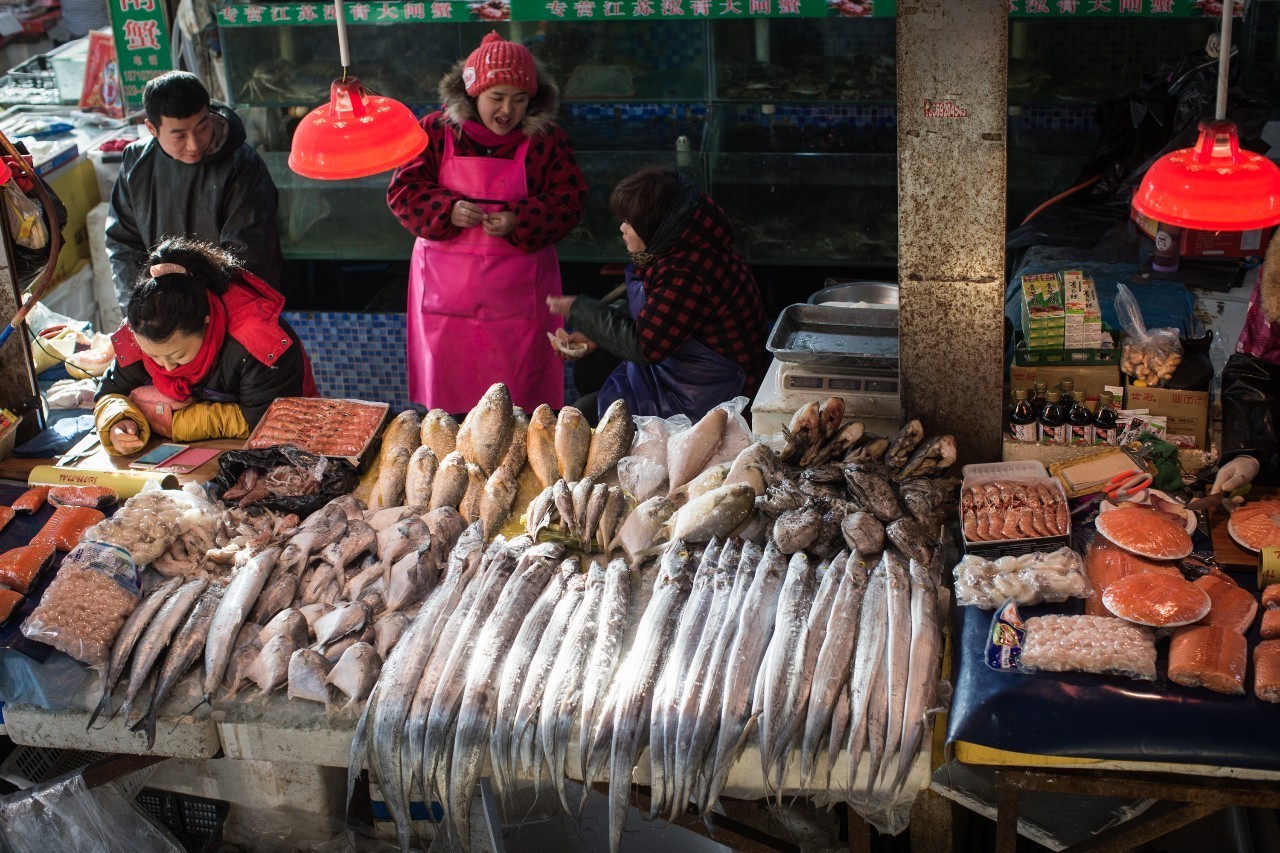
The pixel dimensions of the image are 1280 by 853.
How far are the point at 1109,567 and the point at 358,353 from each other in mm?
4711

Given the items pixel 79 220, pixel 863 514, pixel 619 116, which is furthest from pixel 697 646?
pixel 79 220

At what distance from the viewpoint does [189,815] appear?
4.34 m

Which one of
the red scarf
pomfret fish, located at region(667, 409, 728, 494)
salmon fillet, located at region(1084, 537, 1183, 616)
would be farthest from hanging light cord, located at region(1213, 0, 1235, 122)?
the red scarf

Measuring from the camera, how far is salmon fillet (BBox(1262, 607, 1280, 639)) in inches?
126

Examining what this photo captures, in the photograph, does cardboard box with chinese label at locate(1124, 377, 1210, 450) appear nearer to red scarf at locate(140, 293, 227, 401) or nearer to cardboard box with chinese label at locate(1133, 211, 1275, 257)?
cardboard box with chinese label at locate(1133, 211, 1275, 257)

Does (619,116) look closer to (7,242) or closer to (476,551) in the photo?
(7,242)

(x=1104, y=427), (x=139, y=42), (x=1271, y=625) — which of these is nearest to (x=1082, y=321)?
(x=1104, y=427)

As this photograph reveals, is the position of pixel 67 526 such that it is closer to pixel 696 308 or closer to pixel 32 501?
pixel 32 501

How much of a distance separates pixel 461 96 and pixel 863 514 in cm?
265

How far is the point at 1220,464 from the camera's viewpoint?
13.0 ft

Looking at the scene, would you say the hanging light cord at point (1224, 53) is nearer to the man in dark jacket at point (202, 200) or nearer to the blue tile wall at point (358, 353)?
the man in dark jacket at point (202, 200)

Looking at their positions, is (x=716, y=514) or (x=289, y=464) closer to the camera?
(x=716, y=514)

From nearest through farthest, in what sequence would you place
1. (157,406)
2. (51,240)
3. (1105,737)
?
(1105,737) < (157,406) < (51,240)

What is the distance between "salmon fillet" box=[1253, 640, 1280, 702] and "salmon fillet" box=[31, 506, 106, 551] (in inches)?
131
